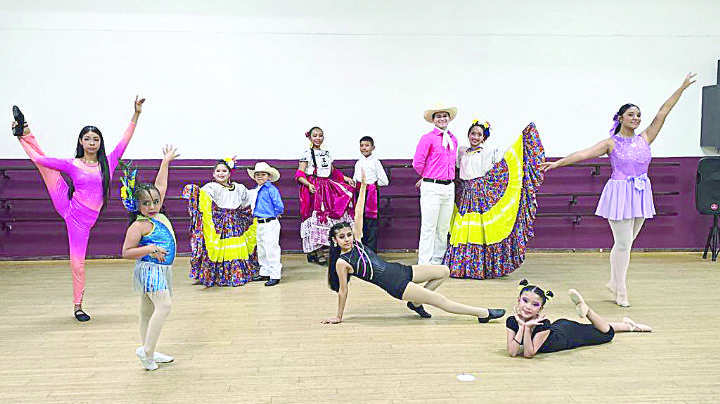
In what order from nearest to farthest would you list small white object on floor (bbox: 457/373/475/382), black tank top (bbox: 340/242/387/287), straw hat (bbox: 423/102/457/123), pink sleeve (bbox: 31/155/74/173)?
small white object on floor (bbox: 457/373/475/382)
black tank top (bbox: 340/242/387/287)
pink sleeve (bbox: 31/155/74/173)
straw hat (bbox: 423/102/457/123)

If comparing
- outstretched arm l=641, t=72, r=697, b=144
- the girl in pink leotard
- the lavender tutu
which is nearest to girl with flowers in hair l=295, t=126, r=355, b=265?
the girl in pink leotard

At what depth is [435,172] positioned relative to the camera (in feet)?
18.4

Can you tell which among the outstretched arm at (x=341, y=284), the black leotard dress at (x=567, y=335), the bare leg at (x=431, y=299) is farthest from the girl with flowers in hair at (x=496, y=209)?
the black leotard dress at (x=567, y=335)

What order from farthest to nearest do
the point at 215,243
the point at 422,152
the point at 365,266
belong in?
the point at 422,152 < the point at 215,243 < the point at 365,266

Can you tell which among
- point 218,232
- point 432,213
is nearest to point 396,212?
point 432,213

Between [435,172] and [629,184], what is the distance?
1710 mm

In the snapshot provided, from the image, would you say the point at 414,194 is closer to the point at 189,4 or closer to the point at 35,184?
the point at 189,4

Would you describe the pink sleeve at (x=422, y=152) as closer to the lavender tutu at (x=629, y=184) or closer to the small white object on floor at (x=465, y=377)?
the lavender tutu at (x=629, y=184)

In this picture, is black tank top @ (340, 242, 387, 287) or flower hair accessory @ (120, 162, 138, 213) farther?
black tank top @ (340, 242, 387, 287)

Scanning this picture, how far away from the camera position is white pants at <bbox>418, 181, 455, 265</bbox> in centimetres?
562

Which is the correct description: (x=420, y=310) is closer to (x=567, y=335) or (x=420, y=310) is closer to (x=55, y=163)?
(x=567, y=335)

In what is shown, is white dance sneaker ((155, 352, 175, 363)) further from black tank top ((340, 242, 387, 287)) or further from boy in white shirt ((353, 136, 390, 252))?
boy in white shirt ((353, 136, 390, 252))

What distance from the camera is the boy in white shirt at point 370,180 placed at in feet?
21.2

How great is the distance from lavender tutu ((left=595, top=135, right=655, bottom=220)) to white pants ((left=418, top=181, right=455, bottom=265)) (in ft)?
4.85
